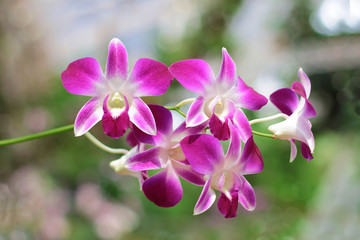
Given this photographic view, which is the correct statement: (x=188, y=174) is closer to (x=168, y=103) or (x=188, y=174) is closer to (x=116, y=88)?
(x=116, y=88)

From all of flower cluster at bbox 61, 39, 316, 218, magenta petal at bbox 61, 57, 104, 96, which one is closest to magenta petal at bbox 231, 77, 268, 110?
flower cluster at bbox 61, 39, 316, 218

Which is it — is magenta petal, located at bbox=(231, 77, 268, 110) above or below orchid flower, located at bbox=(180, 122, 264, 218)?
above

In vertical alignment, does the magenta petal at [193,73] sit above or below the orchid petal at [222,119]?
above

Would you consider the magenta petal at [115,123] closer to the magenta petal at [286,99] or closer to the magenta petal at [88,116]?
the magenta petal at [88,116]

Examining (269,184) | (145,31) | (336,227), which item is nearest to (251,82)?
(145,31)

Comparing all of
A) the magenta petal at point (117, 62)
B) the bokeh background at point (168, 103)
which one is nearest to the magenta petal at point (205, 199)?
the magenta petal at point (117, 62)

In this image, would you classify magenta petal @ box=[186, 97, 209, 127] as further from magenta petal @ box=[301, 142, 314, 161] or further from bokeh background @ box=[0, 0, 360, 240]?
bokeh background @ box=[0, 0, 360, 240]

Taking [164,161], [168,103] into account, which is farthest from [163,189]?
[168,103]

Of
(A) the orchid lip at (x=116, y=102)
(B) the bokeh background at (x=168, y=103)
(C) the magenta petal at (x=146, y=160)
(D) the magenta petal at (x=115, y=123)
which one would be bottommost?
(B) the bokeh background at (x=168, y=103)
